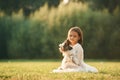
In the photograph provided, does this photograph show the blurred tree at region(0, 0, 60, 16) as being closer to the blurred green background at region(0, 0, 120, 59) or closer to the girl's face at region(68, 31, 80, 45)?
the blurred green background at region(0, 0, 120, 59)

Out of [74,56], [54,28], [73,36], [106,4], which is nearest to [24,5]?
[54,28]

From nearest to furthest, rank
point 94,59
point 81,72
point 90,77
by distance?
point 90,77 → point 81,72 → point 94,59

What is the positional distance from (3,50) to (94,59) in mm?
3598

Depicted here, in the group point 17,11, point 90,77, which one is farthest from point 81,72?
point 17,11

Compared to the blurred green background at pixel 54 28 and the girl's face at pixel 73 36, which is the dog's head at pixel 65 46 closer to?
the girl's face at pixel 73 36

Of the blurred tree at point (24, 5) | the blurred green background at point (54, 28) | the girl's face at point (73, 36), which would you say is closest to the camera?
the girl's face at point (73, 36)

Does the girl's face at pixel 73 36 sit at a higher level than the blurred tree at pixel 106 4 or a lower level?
lower

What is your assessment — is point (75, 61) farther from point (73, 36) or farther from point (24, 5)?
point (24, 5)

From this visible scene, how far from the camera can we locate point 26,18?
18234mm

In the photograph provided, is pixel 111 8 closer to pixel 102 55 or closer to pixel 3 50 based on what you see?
pixel 102 55

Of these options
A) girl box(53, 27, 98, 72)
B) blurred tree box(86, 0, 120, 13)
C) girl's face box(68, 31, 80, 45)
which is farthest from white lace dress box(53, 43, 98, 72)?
blurred tree box(86, 0, 120, 13)

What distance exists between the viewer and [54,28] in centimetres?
1780

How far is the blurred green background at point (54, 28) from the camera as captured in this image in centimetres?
1764

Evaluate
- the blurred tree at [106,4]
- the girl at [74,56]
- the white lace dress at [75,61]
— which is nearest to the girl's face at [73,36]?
the girl at [74,56]
